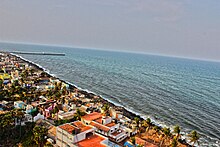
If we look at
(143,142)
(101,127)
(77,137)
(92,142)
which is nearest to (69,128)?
(77,137)

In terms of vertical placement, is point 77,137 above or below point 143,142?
above

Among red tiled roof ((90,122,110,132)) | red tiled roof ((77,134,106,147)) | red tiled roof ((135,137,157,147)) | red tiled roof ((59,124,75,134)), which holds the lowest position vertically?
red tiled roof ((135,137,157,147))

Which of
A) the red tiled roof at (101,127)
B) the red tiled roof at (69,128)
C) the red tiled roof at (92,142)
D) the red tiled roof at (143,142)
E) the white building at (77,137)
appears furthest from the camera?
the red tiled roof at (101,127)

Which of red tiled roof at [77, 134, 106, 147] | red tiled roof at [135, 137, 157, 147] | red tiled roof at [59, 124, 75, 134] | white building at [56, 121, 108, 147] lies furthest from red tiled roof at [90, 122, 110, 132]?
red tiled roof at [59, 124, 75, 134]

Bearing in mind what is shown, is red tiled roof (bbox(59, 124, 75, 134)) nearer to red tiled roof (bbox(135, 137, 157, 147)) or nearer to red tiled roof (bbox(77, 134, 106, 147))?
red tiled roof (bbox(77, 134, 106, 147))

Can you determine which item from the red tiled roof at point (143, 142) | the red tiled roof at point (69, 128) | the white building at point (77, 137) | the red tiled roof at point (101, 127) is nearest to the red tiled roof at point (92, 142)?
the white building at point (77, 137)

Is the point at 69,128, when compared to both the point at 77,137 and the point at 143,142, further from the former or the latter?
the point at 143,142

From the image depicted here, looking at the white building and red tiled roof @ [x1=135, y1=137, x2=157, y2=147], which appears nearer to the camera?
the white building

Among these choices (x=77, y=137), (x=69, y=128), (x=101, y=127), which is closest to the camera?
(x=77, y=137)

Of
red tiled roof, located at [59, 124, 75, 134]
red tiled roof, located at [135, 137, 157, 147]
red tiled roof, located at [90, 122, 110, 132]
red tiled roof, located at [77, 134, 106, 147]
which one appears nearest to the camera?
red tiled roof, located at [77, 134, 106, 147]

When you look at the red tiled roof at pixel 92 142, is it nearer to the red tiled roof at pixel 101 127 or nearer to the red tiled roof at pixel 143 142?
the red tiled roof at pixel 101 127

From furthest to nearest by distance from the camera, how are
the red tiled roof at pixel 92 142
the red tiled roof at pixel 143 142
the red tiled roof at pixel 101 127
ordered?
the red tiled roof at pixel 101 127, the red tiled roof at pixel 143 142, the red tiled roof at pixel 92 142

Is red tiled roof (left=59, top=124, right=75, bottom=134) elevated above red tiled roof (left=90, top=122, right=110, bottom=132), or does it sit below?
above

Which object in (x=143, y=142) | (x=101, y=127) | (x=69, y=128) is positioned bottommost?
(x=143, y=142)
